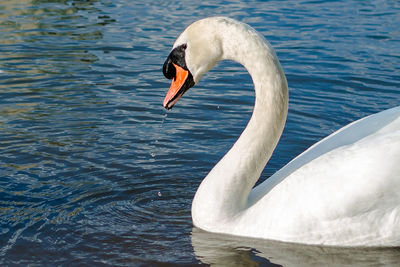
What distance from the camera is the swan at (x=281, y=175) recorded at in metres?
5.04

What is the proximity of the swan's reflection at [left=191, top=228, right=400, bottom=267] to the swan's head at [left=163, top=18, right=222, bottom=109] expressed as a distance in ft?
3.64

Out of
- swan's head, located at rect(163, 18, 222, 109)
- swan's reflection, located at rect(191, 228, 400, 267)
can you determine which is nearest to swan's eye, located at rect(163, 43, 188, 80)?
swan's head, located at rect(163, 18, 222, 109)

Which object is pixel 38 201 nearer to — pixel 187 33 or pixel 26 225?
pixel 26 225

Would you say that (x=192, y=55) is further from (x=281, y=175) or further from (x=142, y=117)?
(x=142, y=117)

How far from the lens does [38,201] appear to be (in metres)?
6.09

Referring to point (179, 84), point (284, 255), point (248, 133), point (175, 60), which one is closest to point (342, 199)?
point (284, 255)

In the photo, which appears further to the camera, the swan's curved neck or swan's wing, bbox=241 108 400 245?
the swan's curved neck

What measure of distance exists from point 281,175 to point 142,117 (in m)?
3.07

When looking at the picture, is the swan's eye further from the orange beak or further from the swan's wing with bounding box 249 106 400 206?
the swan's wing with bounding box 249 106 400 206

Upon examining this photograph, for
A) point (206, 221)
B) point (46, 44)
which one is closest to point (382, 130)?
point (206, 221)

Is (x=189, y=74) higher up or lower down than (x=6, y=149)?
higher up

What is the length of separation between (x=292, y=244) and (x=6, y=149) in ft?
10.6

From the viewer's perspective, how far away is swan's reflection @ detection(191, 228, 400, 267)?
16.7 feet

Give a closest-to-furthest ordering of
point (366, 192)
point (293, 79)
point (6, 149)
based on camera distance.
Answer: point (366, 192)
point (6, 149)
point (293, 79)
